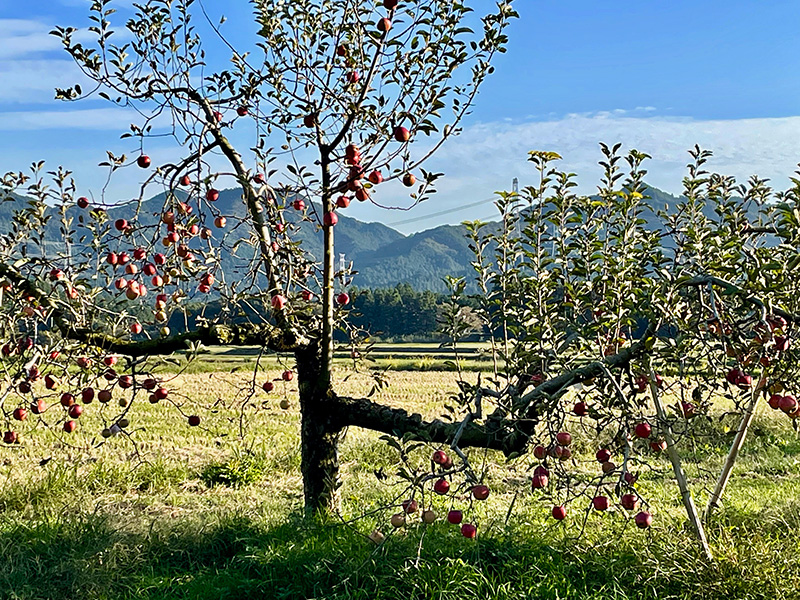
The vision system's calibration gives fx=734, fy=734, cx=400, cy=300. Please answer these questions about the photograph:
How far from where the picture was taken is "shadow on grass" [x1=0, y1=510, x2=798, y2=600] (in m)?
3.85

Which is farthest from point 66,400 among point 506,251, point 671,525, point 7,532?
point 671,525

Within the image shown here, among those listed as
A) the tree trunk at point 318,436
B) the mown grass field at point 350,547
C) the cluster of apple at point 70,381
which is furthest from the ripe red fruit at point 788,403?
the cluster of apple at point 70,381

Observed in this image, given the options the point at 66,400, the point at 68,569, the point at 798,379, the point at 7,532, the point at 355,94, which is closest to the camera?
the point at 798,379

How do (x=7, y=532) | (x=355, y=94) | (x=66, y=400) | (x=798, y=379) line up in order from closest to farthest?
(x=798, y=379)
(x=66, y=400)
(x=355, y=94)
(x=7, y=532)

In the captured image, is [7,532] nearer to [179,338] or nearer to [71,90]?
[179,338]

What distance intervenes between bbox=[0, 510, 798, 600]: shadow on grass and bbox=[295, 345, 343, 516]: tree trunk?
23 centimetres

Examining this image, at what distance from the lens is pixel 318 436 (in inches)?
195

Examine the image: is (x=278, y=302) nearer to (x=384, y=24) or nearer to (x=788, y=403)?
(x=384, y=24)

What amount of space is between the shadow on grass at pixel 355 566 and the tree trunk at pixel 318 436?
0.23 meters

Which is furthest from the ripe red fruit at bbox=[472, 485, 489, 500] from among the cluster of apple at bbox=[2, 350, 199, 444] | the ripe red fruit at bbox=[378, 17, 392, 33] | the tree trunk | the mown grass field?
the ripe red fruit at bbox=[378, 17, 392, 33]

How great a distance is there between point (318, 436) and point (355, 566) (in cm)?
114

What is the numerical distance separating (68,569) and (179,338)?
58.9 inches

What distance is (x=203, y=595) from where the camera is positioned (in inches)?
163

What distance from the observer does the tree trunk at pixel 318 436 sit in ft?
16.2
